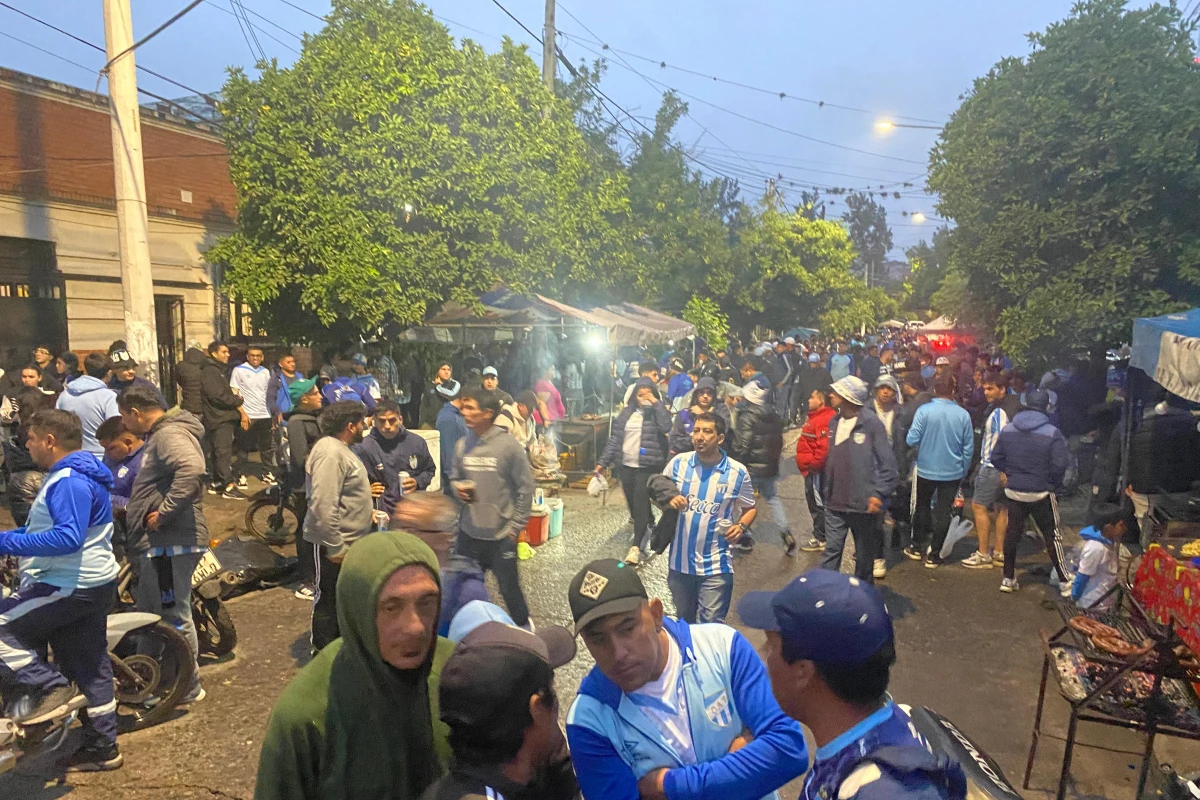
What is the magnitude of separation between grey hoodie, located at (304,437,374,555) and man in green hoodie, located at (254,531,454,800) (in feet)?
11.0

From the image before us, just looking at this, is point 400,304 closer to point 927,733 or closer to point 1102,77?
point 1102,77

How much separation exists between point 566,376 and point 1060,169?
31.5ft

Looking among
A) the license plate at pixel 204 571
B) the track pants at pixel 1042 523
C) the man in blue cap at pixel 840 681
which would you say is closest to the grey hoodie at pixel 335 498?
the license plate at pixel 204 571

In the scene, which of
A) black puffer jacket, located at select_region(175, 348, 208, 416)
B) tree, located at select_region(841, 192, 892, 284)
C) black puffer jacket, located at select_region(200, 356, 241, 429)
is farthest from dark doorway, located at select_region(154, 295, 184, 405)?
tree, located at select_region(841, 192, 892, 284)

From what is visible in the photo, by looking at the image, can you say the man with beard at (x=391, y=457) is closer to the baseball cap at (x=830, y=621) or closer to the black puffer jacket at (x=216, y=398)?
the baseball cap at (x=830, y=621)

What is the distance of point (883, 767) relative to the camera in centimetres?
160

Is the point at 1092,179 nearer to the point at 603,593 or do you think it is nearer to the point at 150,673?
the point at 603,593

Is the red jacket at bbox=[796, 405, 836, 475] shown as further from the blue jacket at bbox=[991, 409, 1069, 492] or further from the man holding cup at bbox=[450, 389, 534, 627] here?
the man holding cup at bbox=[450, 389, 534, 627]

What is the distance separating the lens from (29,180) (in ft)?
45.6

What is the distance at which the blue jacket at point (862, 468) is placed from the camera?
6.15m

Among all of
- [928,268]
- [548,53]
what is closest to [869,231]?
[928,268]

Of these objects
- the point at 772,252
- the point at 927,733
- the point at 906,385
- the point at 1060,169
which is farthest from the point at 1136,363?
the point at 772,252

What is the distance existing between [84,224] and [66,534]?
1379 centimetres

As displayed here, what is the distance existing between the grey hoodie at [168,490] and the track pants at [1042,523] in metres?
6.72
